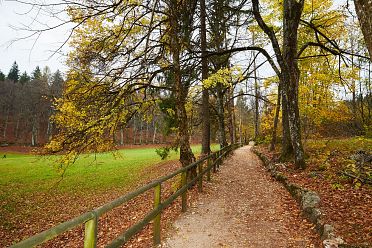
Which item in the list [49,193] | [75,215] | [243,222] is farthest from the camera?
[49,193]

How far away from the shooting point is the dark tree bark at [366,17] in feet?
9.82

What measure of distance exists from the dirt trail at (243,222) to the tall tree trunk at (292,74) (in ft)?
7.41

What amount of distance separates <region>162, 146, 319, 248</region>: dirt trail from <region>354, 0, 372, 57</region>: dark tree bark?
359 cm

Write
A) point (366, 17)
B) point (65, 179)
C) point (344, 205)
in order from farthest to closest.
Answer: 1. point (65, 179)
2. point (344, 205)
3. point (366, 17)

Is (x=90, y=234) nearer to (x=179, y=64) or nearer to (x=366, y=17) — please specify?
(x=366, y=17)

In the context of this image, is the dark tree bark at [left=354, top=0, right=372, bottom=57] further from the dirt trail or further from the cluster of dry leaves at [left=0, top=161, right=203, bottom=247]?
the cluster of dry leaves at [left=0, top=161, right=203, bottom=247]

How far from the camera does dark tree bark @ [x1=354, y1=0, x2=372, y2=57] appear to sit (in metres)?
2.99

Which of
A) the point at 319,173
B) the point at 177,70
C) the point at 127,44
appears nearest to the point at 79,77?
the point at 127,44

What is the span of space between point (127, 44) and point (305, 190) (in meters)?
6.97

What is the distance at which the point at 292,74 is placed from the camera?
11.3 meters

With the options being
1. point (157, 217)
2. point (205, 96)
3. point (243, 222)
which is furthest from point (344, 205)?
point (205, 96)

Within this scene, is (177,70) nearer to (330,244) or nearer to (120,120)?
(120,120)

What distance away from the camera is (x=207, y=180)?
10.9m

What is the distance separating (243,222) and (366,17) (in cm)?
480
